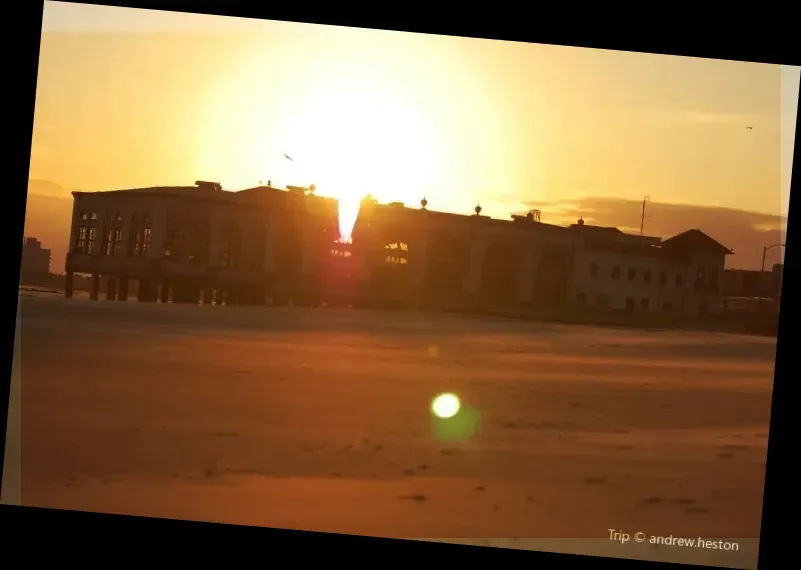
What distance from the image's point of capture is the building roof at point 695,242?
10.1ft

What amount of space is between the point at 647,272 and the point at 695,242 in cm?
24

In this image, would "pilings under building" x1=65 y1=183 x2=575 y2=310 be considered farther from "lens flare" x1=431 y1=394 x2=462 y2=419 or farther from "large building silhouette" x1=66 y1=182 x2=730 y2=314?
"lens flare" x1=431 y1=394 x2=462 y2=419

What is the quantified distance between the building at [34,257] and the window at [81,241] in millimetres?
124

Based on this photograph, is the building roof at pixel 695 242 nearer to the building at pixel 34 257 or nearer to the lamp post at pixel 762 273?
the lamp post at pixel 762 273

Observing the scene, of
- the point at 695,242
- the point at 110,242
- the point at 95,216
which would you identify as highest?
the point at 695,242

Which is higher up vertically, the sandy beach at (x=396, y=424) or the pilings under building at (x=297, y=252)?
the pilings under building at (x=297, y=252)

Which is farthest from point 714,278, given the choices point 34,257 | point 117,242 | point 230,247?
point 34,257

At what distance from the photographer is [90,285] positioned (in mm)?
3234

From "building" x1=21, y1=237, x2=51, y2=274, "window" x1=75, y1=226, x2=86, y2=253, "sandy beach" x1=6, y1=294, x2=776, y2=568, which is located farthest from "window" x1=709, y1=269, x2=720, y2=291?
"building" x1=21, y1=237, x2=51, y2=274

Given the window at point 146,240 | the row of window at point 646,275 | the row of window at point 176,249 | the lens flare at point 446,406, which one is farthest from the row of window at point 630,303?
the window at point 146,240

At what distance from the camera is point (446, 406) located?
3.14m

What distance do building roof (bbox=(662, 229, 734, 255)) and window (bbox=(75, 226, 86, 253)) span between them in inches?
103

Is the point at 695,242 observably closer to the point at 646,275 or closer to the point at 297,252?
the point at 646,275

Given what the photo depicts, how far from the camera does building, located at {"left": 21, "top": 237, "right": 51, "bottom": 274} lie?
10.4ft
